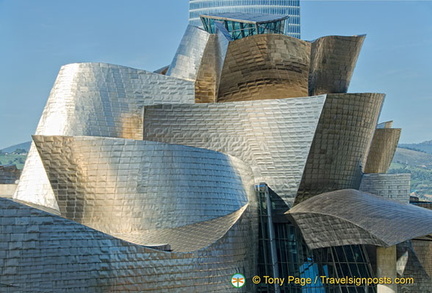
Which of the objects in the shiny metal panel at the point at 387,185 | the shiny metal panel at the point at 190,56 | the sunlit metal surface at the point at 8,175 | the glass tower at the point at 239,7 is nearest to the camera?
the shiny metal panel at the point at 190,56

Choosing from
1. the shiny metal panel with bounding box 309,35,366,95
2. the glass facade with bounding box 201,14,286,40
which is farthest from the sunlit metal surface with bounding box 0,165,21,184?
the shiny metal panel with bounding box 309,35,366,95

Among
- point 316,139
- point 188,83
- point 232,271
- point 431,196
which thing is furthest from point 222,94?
point 431,196

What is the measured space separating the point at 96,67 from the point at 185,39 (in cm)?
607

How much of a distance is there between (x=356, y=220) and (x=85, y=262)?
993 centimetres

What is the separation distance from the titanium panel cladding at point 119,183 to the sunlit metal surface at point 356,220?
4453 millimetres

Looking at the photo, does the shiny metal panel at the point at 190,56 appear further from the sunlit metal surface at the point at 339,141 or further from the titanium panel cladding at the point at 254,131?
the sunlit metal surface at the point at 339,141

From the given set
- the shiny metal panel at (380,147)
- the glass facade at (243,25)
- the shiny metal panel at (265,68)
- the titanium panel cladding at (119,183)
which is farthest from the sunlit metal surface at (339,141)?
the glass facade at (243,25)

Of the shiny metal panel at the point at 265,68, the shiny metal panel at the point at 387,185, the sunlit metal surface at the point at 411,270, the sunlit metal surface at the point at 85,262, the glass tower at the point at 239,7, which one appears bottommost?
the sunlit metal surface at the point at 411,270

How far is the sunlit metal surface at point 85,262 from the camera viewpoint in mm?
18641

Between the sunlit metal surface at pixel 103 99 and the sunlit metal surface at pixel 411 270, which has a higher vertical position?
the sunlit metal surface at pixel 103 99

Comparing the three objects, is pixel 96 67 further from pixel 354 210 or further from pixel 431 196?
pixel 431 196

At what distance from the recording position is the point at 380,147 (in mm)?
41719

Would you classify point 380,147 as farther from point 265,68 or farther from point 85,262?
point 85,262

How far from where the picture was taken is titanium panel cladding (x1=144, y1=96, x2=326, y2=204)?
29.0m
